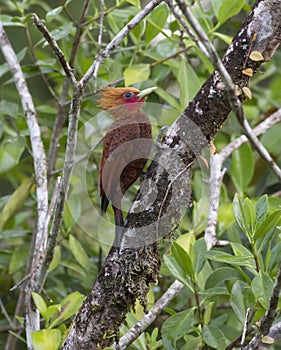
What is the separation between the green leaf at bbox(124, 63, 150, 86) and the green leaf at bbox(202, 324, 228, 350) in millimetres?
821

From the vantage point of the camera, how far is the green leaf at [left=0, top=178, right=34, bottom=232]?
2.31 metres

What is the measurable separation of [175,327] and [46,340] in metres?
0.35

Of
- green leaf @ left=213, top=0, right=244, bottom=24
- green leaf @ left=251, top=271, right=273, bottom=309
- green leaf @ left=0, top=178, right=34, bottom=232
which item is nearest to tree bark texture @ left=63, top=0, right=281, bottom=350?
green leaf @ left=251, top=271, right=273, bottom=309

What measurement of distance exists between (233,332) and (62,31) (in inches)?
44.2

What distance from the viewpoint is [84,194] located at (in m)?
2.52

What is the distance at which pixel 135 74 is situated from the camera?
2.26 metres

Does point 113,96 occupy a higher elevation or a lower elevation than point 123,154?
higher

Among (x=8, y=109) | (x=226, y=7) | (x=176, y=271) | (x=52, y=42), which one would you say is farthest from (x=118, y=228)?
(x=8, y=109)

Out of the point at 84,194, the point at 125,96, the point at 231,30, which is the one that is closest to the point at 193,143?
the point at 125,96

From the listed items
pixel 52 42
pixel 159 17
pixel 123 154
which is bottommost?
pixel 123 154

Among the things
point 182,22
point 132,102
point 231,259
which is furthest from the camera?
point 132,102

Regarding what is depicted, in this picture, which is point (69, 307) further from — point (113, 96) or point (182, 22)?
point (182, 22)

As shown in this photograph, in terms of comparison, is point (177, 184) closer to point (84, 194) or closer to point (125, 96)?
point (125, 96)

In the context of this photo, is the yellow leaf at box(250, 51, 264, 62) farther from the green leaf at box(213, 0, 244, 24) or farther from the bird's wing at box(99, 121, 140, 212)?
the green leaf at box(213, 0, 244, 24)
